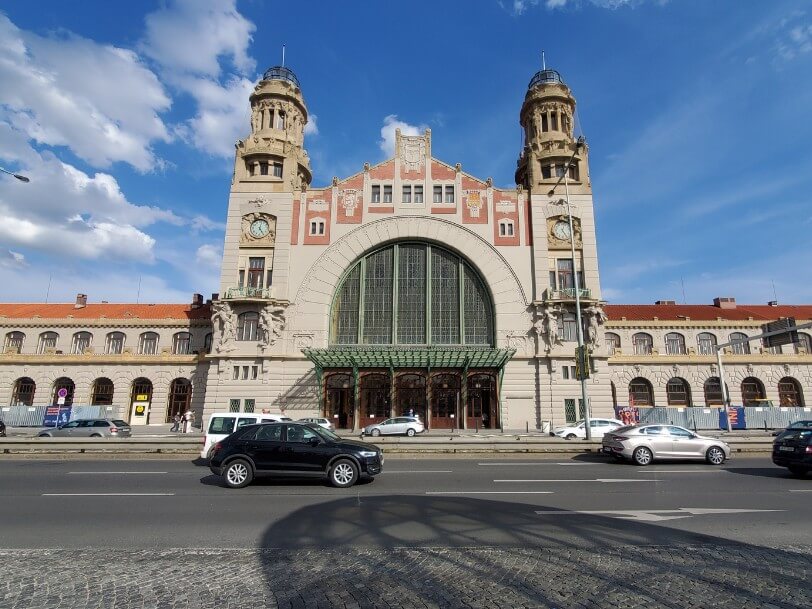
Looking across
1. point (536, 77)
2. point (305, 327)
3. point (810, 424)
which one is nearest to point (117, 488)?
point (305, 327)

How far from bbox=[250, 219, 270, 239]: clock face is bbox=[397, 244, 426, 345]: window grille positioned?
483 inches

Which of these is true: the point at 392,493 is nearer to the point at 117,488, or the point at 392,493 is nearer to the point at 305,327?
the point at 117,488

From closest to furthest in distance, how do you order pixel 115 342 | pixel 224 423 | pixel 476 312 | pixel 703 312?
pixel 224 423, pixel 476 312, pixel 115 342, pixel 703 312

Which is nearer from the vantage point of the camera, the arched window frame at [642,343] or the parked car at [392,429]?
the parked car at [392,429]

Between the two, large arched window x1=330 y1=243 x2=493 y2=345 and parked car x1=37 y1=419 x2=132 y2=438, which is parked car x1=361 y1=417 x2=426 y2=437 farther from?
parked car x1=37 y1=419 x2=132 y2=438

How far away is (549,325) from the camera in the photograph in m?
38.2

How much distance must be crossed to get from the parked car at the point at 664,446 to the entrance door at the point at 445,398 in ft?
68.6

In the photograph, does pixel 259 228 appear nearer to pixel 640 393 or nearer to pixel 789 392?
pixel 640 393

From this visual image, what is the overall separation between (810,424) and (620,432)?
1537 centimetres

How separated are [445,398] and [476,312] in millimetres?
7916

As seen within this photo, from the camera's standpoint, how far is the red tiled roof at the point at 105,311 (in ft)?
150

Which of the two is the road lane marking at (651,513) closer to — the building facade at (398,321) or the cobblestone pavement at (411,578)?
the cobblestone pavement at (411,578)

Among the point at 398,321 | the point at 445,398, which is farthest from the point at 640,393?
the point at 398,321

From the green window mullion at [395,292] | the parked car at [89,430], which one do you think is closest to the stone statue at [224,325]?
the parked car at [89,430]
